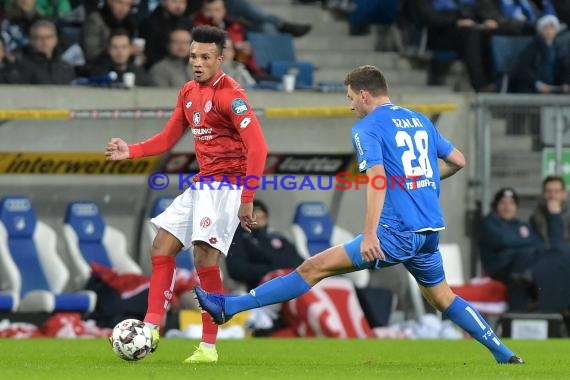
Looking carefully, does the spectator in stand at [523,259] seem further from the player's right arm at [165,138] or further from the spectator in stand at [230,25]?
the player's right arm at [165,138]

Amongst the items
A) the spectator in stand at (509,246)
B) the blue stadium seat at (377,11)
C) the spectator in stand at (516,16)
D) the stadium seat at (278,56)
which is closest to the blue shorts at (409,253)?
the spectator in stand at (509,246)

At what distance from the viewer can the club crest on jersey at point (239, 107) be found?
9.91 m

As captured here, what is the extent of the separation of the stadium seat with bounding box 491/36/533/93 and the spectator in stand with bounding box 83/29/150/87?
14.3 feet

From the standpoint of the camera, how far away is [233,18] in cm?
1812

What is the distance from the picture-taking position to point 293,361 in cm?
1094

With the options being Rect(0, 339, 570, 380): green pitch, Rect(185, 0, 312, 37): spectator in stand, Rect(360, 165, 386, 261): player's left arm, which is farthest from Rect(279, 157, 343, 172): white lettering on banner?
Rect(360, 165, 386, 261): player's left arm

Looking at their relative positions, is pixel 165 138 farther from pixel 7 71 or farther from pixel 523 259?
pixel 523 259

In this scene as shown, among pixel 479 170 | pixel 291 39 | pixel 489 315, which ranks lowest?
pixel 489 315

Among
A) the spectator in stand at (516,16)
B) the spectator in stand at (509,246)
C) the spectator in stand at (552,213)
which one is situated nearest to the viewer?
the spectator in stand at (509,246)

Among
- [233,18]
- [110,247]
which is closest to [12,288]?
[110,247]

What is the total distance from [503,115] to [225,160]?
7864 mm

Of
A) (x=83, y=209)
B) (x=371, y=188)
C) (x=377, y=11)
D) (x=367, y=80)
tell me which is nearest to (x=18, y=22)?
(x=83, y=209)

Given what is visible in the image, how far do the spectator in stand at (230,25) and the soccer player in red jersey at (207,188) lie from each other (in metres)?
7.06

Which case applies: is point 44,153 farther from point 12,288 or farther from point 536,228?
point 536,228
